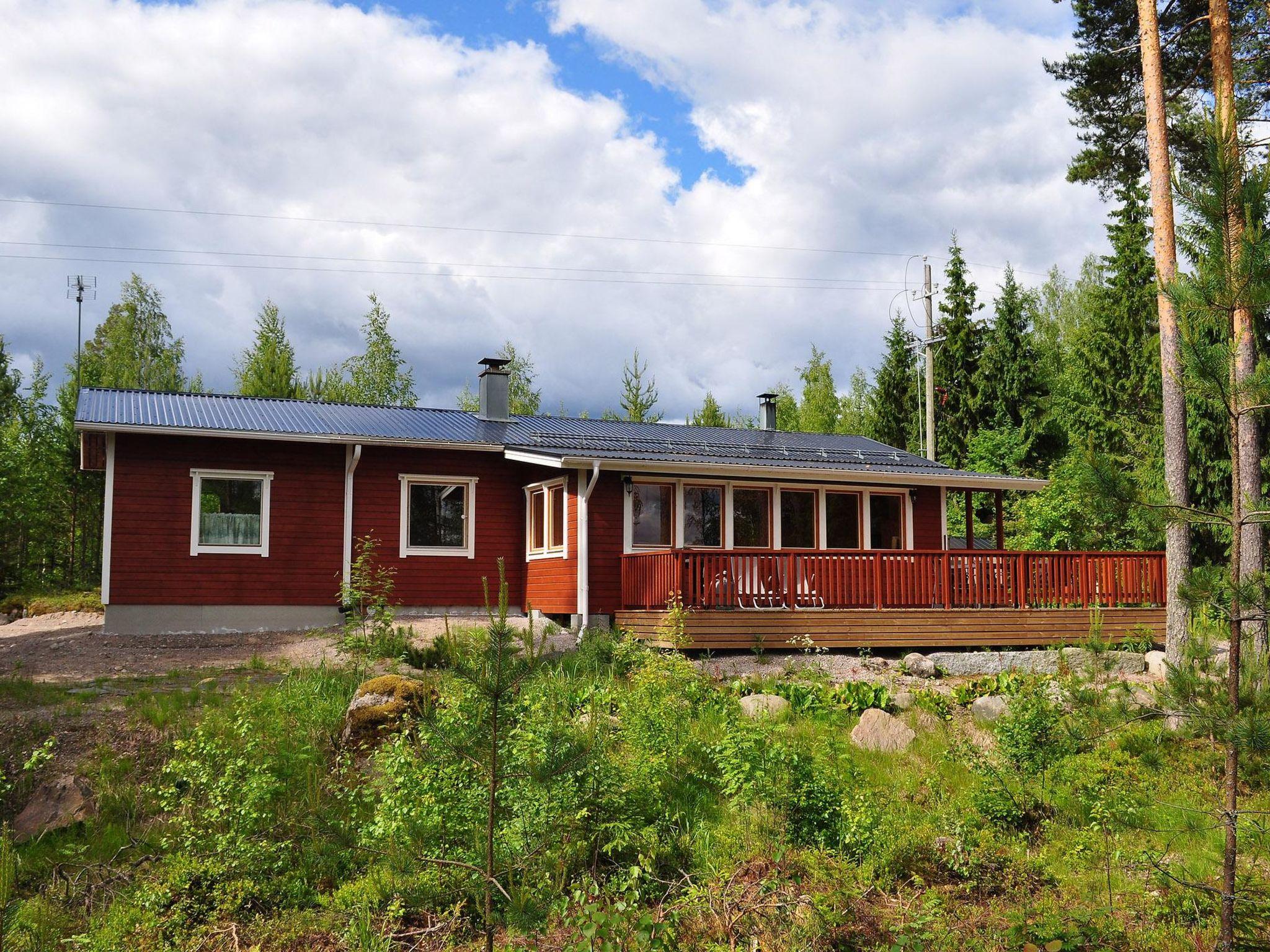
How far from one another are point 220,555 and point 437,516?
3452 millimetres

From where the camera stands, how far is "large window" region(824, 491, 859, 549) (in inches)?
696

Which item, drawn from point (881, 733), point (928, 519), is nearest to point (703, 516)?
point (928, 519)

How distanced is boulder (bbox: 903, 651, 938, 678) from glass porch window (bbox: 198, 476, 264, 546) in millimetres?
10068

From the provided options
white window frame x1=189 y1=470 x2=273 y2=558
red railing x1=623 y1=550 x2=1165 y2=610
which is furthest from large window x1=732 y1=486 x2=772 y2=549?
white window frame x1=189 y1=470 x2=273 y2=558

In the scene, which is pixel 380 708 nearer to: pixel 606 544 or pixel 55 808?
pixel 55 808

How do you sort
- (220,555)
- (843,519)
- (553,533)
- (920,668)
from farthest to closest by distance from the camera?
(843,519), (553,533), (220,555), (920,668)

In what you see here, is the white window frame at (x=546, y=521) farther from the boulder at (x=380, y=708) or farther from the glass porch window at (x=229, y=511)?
the boulder at (x=380, y=708)

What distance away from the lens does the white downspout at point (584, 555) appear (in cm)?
1536

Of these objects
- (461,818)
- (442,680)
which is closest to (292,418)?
(442,680)

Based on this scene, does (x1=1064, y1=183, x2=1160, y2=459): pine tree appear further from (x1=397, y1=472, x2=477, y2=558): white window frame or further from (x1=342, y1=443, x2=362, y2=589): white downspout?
(x1=342, y1=443, x2=362, y2=589): white downspout

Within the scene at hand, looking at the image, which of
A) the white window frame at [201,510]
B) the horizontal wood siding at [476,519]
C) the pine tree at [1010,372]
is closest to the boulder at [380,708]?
the horizontal wood siding at [476,519]

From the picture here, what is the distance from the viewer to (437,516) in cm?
1736

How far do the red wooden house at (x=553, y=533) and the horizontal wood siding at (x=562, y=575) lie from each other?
1.7 inches

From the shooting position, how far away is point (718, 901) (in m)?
5.80
